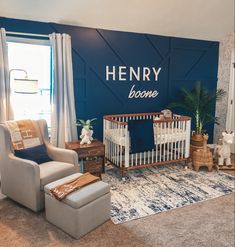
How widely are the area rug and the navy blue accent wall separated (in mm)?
1098

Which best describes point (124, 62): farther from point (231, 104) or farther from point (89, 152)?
point (231, 104)

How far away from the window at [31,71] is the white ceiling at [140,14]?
16.4 inches

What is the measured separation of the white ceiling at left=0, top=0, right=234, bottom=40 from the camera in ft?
11.8

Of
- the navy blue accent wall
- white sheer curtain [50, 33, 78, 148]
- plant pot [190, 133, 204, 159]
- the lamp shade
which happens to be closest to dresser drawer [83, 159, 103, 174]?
white sheer curtain [50, 33, 78, 148]

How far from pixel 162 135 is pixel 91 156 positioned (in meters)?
1.12

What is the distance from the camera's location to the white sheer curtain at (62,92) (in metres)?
3.91

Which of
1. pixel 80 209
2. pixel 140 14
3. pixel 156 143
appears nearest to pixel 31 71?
pixel 140 14

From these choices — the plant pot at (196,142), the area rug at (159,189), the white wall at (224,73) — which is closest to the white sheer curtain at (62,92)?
the area rug at (159,189)

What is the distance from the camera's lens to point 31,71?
4098mm

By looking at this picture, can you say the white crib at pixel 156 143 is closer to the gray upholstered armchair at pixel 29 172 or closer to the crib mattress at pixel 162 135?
the crib mattress at pixel 162 135

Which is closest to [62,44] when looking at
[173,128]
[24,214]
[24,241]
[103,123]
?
[103,123]

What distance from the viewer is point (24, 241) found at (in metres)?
2.38

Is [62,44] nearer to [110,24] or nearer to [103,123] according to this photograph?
[110,24]

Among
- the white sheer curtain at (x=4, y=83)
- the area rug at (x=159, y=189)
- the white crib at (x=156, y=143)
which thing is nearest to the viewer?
the area rug at (x=159, y=189)
